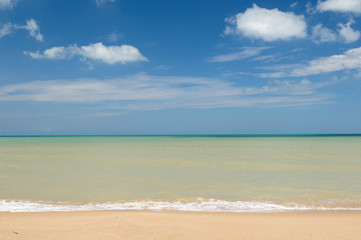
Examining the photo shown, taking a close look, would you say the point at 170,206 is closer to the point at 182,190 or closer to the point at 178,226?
the point at 182,190

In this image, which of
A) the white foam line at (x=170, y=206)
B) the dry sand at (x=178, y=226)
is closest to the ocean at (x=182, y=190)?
the white foam line at (x=170, y=206)

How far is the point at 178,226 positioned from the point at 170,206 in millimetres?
2549

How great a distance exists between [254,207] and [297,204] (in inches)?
61.6

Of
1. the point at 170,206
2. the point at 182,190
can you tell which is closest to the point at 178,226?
the point at 170,206

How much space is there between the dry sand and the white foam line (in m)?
0.80

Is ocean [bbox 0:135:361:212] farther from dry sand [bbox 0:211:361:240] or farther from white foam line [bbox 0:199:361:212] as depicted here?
dry sand [bbox 0:211:361:240]

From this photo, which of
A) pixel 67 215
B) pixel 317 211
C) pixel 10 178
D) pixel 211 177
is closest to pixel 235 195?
pixel 317 211

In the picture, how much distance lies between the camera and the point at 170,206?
903cm

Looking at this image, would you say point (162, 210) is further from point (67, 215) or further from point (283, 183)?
point (283, 183)

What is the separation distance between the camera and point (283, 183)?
40.9ft

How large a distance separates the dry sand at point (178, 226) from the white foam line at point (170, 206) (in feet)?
2.64

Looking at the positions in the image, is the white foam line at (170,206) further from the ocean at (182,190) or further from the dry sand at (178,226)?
the dry sand at (178,226)

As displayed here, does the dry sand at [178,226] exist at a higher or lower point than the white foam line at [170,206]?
higher

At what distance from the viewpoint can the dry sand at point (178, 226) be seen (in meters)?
5.90
